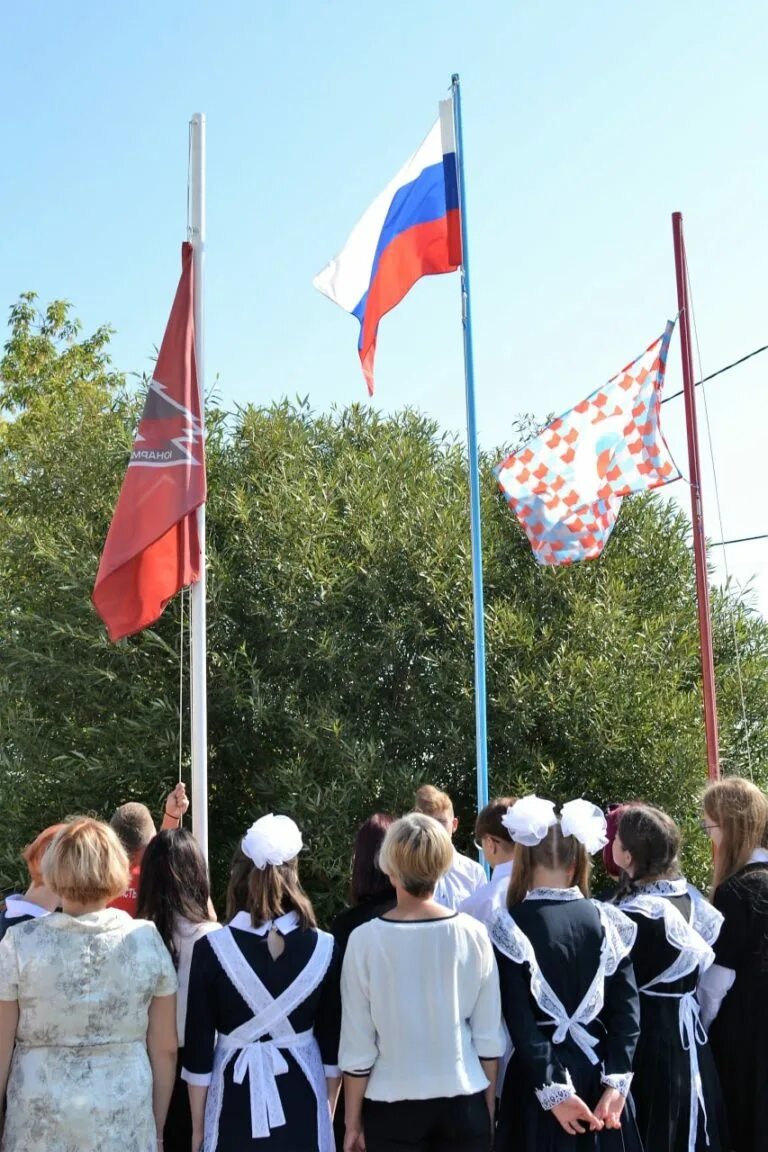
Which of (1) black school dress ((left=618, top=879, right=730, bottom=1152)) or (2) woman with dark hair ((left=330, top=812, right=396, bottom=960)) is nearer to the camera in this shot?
(1) black school dress ((left=618, top=879, right=730, bottom=1152))

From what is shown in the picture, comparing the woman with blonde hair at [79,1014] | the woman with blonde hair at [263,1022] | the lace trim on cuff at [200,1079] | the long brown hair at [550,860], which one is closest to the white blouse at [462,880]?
the long brown hair at [550,860]

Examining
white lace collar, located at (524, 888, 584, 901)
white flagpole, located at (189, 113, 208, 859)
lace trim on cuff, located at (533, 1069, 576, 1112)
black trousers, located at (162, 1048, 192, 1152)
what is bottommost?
black trousers, located at (162, 1048, 192, 1152)

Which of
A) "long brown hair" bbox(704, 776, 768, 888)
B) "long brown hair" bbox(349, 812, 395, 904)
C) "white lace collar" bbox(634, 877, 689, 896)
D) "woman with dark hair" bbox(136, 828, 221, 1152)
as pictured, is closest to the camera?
"woman with dark hair" bbox(136, 828, 221, 1152)

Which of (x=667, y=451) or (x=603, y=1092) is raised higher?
(x=667, y=451)

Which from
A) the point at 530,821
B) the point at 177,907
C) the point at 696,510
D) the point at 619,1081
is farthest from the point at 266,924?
the point at 696,510

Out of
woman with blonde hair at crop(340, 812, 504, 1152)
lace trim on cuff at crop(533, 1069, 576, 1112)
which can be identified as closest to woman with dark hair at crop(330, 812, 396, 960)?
woman with blonde hair at crop(340, 812, 504, 1152)

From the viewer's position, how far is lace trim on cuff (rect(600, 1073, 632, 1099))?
13.6ft

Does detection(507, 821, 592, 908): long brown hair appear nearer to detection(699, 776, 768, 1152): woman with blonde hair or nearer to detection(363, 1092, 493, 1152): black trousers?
detection(363, 1092, 493, 1152): black trousers

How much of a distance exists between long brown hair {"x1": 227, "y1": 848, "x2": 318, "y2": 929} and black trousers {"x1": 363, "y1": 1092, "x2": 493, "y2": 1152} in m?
0.68

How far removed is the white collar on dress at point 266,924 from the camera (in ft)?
13.5

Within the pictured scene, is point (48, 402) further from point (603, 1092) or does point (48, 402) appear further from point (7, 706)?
point (603, 1092)

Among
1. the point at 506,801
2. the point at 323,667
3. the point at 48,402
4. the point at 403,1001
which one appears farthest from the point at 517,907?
the point at 48,402

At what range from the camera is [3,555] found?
12250 mm

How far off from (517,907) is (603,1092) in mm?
710
